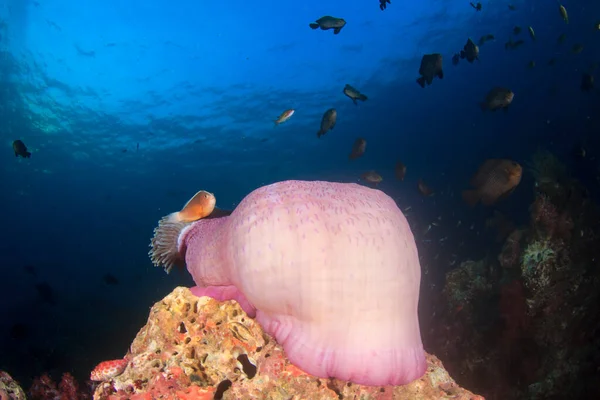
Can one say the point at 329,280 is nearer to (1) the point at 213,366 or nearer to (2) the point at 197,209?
(1) the point at 213,366

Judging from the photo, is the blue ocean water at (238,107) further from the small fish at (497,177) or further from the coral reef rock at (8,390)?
the coral reef rock at (8,390)

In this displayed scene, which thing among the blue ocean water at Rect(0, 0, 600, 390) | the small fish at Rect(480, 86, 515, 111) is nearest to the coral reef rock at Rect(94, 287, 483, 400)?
the small fish at Rect(480, 86, 515, 111)

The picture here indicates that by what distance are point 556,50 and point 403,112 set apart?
10220mm

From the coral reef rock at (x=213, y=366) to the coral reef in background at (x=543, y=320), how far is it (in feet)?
12.6

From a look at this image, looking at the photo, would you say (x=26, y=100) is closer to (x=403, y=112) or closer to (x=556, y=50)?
(x=403, y=112)

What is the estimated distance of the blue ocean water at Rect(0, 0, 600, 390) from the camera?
62.5 feet

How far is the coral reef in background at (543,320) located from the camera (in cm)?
462

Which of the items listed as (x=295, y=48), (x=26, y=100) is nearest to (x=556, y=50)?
(x=295, y=48)

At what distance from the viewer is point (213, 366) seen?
182cm

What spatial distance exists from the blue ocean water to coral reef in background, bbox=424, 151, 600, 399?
22.4 ft

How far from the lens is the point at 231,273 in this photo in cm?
185

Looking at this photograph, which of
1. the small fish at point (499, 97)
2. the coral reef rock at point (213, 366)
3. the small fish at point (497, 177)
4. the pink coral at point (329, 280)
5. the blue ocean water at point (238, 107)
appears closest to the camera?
the pink coral at point (329, 280)

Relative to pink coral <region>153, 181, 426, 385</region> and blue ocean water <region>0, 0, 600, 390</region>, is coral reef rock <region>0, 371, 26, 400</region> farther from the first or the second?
blue ocean water <region>0, 0, 600, 390</region>

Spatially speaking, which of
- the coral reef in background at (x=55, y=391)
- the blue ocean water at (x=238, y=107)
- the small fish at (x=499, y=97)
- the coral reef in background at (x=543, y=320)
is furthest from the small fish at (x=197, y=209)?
the blue ocean water at (x=238, y=107)
